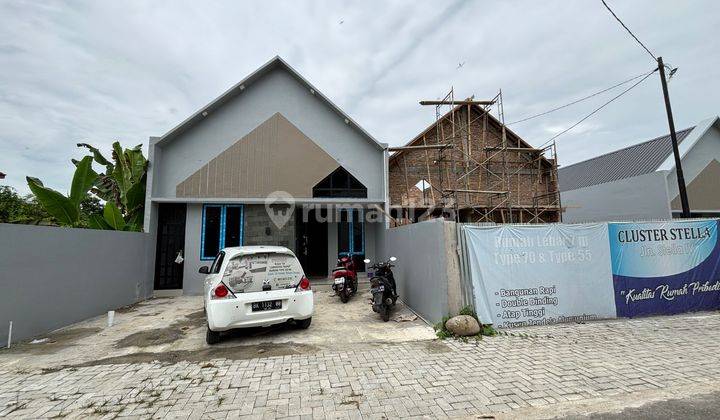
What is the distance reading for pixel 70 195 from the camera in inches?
339

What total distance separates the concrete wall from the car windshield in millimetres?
14934

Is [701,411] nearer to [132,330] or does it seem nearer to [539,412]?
[539,412]

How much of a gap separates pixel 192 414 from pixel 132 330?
4.28 meters

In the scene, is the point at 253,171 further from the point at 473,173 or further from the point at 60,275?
the point at 473,173

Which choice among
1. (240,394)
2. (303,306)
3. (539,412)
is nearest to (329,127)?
(303,306)

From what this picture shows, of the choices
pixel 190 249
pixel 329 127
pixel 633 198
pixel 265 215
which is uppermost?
pixel 329 127

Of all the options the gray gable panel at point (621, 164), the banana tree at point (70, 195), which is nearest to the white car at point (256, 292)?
the banana tree at point (70, 195)

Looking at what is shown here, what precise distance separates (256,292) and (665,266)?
8599mm

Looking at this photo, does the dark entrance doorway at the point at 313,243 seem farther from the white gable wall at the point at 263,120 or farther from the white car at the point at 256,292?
the white car at the point at 256,292

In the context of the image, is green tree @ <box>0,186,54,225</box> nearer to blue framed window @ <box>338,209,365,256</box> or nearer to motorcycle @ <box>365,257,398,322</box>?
blue framed window @ <box>338,209,365,256</box>

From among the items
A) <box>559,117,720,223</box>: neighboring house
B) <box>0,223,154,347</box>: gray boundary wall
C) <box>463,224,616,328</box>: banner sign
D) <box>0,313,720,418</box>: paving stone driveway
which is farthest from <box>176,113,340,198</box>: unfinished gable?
<box>559,117,720,223</box>: neighboring house

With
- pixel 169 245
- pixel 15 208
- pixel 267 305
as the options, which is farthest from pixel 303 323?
pixel 15 208

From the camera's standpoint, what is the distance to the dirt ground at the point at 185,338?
15.9ft

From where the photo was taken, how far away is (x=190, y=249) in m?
10.2
